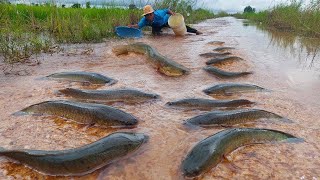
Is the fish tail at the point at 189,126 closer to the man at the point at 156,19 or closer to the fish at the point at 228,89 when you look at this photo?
the fish at the point at 228,89

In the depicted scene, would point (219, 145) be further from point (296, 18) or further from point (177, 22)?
point (296, 18)

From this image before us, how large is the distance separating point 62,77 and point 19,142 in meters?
2.17

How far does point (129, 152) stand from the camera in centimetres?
263

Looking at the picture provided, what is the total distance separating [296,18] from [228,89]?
37.0 ft

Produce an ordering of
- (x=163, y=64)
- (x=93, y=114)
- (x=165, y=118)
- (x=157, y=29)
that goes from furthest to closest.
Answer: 1. (x=157, y=29)
2. (x=163, y=64)
3. (x=165, y=118)
4. (x=93, y=114)

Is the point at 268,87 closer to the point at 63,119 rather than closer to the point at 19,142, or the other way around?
the point at 63,119

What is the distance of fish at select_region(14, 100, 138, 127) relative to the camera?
3186mm

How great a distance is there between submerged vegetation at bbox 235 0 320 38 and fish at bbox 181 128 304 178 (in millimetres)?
8966

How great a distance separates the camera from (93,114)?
126 inches

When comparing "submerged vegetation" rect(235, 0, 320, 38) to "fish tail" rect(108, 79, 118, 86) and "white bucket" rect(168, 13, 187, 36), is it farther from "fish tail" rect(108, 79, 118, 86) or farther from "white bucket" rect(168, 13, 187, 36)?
"fish tail" rect(108, 79, 118, 86)

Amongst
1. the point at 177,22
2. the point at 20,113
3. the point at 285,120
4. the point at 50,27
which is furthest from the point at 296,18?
the point at 20,113

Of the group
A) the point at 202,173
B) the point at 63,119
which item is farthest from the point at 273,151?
the point at 63,119

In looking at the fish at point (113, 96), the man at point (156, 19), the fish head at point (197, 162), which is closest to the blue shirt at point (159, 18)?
the man at point (156, 19)

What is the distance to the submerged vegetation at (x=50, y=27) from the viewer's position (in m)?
6.43
